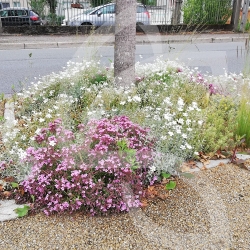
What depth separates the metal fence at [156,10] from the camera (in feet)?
50.5

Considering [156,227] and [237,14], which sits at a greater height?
[237,14]

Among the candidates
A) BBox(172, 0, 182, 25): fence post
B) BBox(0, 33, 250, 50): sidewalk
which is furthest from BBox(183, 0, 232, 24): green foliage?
BBox(0, 33, 250, 50): sidewalk

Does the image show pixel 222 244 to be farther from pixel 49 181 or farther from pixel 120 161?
pixel 49 181

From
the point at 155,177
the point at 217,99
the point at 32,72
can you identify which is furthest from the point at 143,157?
the point at 32,72

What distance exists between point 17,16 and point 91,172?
14.1 m

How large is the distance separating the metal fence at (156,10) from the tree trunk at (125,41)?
11539 mm

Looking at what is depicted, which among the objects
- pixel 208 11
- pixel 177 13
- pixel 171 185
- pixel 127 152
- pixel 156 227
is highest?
pixel 208 11

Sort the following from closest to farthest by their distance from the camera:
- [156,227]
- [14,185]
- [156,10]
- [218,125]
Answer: [156,227], [14,185], [218,125], [156,10]

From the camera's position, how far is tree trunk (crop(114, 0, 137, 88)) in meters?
4.57

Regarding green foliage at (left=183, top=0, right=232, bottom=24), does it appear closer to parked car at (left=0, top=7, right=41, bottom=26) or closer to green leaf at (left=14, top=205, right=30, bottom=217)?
parked car at (left=0, top=7, right=41, bottom=26)

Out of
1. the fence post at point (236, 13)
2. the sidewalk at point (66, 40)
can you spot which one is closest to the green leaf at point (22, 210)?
the sidewalk at point (66, 40)

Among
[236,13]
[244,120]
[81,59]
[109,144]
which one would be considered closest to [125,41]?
[244,120]

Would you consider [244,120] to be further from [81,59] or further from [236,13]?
[236,13]

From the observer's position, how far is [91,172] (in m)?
2.77
